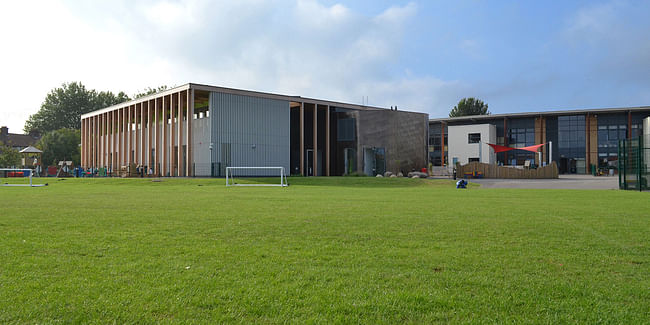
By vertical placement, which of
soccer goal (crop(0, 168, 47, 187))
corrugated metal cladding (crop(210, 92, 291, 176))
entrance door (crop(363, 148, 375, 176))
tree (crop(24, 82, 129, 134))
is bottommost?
soccer goal (crop(0, 168, 47, 187))

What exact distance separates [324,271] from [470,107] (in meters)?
105

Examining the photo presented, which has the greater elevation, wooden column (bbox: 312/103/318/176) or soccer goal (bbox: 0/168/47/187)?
wooden column (bbox: 312/103/318/176)

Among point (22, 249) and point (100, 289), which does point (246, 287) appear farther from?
point (22, 249)

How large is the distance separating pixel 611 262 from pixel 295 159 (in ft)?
134

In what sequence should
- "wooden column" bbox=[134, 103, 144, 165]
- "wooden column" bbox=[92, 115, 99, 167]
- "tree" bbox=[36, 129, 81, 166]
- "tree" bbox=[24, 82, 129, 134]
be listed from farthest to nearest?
"tree" bbox=[24, 82, 129, 134], "tree" bbox=[36, 129, 81, 166], "wooden column" bbox=[92, 115, 99, 167], "wooden column" bbox=[134, 103, 144, 165]

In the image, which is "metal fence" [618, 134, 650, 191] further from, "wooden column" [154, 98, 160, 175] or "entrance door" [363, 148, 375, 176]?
"wooden column" [154, 98, 160, 175]

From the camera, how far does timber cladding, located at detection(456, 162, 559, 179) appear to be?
131 feet

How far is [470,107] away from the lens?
10450cm

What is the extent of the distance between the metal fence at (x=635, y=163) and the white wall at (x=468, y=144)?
4316 cm

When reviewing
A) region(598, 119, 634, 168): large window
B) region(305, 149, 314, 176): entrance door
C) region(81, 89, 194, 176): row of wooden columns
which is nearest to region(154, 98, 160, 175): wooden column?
region(81, 89, 194, 176): row of wooden columns

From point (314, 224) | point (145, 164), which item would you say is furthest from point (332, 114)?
point (314, 224)

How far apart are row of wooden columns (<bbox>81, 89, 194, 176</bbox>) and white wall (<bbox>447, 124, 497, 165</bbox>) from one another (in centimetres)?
3972

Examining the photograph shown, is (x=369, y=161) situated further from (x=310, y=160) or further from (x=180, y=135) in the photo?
(x=180, y=135)

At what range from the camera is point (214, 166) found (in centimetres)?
3775
